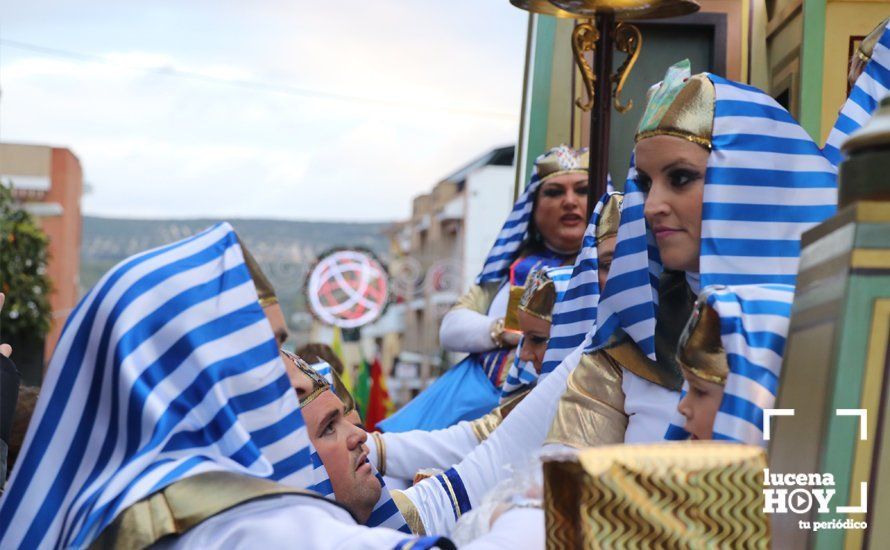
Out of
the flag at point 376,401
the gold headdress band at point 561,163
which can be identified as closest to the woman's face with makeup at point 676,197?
the gold headdress band at point 561,163

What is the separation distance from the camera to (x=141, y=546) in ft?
6.48

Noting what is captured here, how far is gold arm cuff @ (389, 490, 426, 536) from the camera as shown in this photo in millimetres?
3258

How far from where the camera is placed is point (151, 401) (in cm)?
205

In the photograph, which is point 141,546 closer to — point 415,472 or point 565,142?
point 415,472

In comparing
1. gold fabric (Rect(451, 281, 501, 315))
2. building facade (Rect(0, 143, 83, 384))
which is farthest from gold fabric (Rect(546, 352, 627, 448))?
building facade (Rect(0, 143, 83, 384))

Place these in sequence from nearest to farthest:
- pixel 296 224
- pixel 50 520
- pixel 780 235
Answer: pixel 50 520 < pixel 780 235 < pixel 296 224

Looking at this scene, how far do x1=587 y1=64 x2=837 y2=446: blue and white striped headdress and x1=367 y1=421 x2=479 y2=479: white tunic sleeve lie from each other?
1418 mm

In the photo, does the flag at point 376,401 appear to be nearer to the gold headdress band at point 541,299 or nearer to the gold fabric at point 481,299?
the gold fabric at point 481,299

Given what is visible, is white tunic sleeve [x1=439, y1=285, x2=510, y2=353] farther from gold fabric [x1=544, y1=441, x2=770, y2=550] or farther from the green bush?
the green bush

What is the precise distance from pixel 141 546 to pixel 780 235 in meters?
1.41

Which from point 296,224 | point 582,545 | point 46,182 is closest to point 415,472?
point 582,545

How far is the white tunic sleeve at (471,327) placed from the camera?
18.4ft

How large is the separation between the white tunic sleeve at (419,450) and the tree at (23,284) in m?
12.3

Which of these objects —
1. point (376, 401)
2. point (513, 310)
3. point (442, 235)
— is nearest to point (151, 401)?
point (513, 310)
